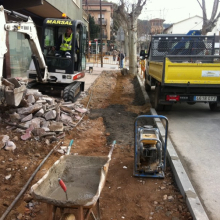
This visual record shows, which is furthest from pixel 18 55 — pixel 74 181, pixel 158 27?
pixel 158 27

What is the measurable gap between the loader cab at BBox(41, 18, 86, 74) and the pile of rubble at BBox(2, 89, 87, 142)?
7.38ft

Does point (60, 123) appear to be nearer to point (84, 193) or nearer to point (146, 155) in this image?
point (146, 155)

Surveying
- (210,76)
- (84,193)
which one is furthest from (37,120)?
(210,76)

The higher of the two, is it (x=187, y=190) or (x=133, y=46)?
(x=133, y=46)

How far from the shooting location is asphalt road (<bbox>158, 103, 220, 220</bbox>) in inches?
166

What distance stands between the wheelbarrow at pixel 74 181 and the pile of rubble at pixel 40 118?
2.77m

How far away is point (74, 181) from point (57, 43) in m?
7.83

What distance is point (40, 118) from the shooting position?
23.5 feet

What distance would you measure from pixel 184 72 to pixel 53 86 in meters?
5.27

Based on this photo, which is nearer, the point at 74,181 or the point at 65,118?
the point at 74,181

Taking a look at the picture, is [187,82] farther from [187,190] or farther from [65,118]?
[187,190]

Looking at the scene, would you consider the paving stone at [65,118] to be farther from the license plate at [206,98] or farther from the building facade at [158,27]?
the building facade at [158,27]

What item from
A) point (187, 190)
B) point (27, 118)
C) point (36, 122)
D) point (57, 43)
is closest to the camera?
point (187, 190)

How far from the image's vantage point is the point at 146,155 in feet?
15.4
